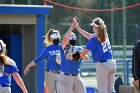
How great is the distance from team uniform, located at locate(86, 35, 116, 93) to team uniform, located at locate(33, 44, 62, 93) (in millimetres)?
1336

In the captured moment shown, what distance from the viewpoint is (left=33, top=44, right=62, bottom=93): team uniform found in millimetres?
12211

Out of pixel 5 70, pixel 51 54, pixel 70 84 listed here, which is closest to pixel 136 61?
pixel 5 70

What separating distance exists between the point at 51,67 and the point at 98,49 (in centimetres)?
183

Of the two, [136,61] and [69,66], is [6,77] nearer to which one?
[69,66]

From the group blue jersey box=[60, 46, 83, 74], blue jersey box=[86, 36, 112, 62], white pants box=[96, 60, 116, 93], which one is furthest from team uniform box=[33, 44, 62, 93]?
white pants box=[96, 60, 116, 93]

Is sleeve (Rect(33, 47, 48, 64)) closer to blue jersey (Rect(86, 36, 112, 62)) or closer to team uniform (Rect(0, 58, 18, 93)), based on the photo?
blue jersey (Rect(86, 36, 112, 62))

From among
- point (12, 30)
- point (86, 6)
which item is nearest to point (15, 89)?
point (12, 30)

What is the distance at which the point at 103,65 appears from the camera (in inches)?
428

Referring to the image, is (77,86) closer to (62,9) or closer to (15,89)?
(15,89)

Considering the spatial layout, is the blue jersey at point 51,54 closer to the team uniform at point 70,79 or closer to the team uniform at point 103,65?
the team uniform at point 70,79

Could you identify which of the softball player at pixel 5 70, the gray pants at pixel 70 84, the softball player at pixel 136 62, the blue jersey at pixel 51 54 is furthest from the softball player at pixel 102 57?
the softball player at pixel 136 62

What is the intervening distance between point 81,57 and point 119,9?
27.9 ft

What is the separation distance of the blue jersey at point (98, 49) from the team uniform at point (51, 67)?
1.31 meters

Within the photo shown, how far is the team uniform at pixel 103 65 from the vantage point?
10.8 m
